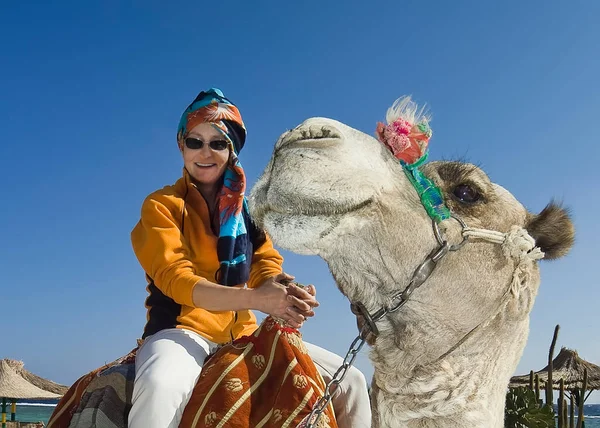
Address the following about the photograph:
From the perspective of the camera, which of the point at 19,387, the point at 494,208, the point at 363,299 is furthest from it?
the point at 19,387

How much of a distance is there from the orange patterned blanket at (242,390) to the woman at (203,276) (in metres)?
0.11

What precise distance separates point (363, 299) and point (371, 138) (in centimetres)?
55

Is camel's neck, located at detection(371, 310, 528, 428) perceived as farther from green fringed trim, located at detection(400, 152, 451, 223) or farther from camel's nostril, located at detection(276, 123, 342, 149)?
camel's nostril, located at detection(276, 123, 342, 149)

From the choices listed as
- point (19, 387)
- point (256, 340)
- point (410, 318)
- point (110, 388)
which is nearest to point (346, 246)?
point (410, 318)

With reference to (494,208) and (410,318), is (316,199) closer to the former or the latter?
(410,318)

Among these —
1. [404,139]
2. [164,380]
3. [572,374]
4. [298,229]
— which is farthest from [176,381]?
[572,374]

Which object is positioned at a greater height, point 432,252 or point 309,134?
point 309,134

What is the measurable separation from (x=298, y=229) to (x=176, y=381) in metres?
0.88

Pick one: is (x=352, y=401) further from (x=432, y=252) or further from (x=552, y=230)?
(x=552, y=230)

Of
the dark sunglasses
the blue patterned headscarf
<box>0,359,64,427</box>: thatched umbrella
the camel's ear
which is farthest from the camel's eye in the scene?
<box>0,359,64,427</box>: thatched umbrella

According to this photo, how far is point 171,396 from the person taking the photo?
2213 millimetres

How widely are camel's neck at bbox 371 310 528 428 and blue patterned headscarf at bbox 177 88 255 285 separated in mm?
956

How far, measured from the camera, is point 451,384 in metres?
1.93

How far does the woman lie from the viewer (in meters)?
2.26
